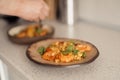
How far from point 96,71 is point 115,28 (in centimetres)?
45

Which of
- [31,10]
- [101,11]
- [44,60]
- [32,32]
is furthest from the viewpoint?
[101,11]

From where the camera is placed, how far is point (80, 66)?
0.83m

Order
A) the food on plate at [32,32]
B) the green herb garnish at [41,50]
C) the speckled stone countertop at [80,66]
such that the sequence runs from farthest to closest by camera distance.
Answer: the food on plate at [32,32]
the green herb garnish at [41,50]
the speckled stone countertop at [80,66]

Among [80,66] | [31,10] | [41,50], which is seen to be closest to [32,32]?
[31,10]

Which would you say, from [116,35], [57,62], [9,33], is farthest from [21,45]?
[116,35]

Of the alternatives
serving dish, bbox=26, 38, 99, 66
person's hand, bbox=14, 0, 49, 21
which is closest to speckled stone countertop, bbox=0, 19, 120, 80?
serving dish, bbox=26, 38, 99, 66

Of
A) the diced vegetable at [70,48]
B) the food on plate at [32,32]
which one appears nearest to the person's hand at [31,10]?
the food on plate at [32,32]

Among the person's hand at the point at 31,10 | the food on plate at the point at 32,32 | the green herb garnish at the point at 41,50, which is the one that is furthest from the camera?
the food on plate at the point at 32,32

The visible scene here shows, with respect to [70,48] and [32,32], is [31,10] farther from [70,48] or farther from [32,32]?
[70,48]

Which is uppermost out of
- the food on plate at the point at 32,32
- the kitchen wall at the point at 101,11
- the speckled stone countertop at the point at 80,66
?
the kitchen wall at the point at 101,11

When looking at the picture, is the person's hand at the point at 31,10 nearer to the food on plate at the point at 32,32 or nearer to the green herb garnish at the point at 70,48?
the food on plate at the point at 32,32

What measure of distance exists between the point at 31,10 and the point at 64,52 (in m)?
0.30

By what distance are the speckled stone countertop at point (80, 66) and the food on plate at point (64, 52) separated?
0.04m

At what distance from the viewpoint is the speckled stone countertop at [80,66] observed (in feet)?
2.53
